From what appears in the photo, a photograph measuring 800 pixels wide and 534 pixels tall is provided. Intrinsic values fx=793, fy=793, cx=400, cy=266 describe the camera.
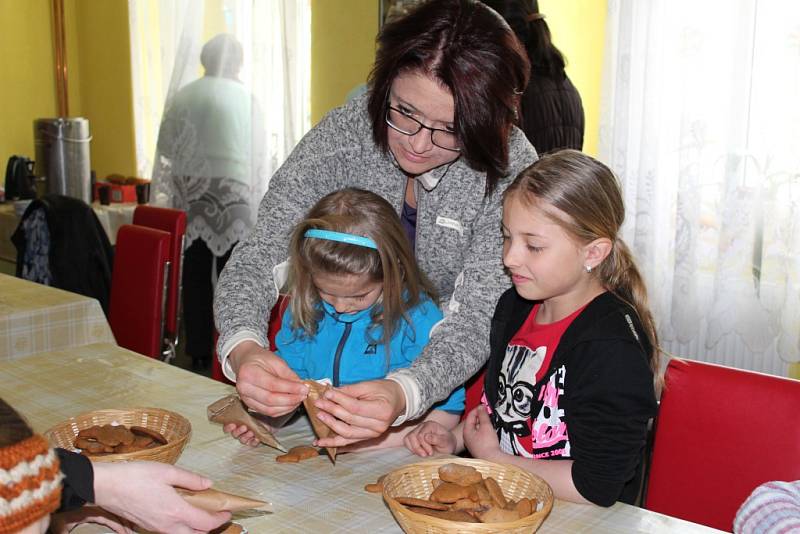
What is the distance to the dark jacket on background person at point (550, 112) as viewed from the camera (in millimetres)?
2857

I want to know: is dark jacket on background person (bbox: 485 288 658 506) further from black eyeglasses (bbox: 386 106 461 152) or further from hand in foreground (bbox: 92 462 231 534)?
hand in foreground (bbox: 92 462 231 534)

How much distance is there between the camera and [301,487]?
1320mm

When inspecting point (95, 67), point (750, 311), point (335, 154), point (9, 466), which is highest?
point (95, 67)

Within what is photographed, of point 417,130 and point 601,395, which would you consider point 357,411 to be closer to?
point 601,395

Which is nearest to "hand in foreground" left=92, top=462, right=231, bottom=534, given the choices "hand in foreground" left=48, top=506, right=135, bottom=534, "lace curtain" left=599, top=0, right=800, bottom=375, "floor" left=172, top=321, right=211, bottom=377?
"hand in foreground" left=48, top=506, right=135, bottom=534

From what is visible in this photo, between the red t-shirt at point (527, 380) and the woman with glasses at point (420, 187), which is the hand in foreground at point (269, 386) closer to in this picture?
the woman with glasses at point (420, 187)

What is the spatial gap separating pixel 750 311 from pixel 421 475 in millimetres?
2033

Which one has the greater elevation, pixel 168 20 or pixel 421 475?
Result: pixel 168 20

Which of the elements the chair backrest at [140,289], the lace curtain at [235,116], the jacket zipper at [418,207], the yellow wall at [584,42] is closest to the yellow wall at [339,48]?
the lace curtain at [235,116]

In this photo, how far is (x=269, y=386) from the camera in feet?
4.37

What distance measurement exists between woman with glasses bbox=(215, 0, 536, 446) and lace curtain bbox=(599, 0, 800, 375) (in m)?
1.45

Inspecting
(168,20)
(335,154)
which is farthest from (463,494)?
(168,20)

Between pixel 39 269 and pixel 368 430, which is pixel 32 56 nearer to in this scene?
pixel 39 269

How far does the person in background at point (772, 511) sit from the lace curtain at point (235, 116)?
3.39 metres
